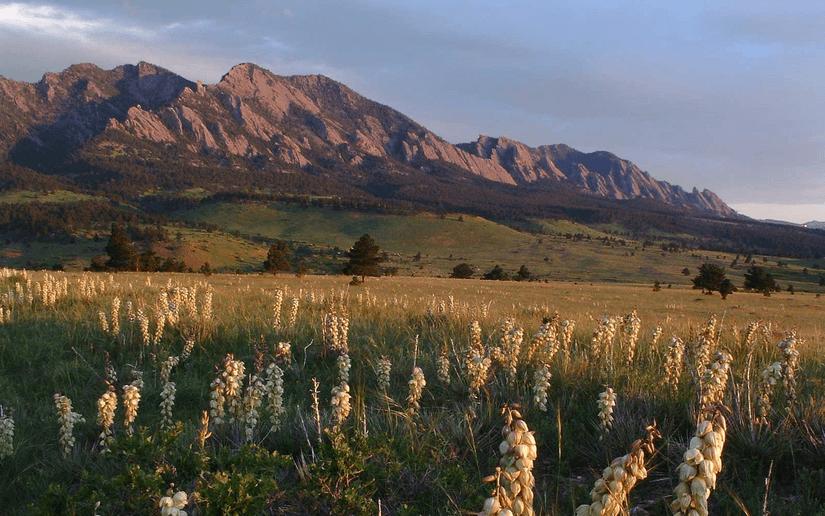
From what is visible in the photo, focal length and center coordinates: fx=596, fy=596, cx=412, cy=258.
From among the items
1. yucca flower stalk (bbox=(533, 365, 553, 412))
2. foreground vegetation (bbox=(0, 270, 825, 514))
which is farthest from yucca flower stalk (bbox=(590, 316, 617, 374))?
yucca flower stalk (bbox=(533, 365, 553, 412))

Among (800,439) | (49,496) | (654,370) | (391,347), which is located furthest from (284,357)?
(800,439)

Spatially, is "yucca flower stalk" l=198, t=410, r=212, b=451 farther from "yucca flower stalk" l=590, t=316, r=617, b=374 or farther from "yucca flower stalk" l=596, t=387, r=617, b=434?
"yucca flower stalk" l=590, t=316, r=617, b=374

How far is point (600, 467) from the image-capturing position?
187 inches

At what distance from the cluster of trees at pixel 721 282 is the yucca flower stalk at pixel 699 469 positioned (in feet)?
174

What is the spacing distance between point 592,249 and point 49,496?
458 feet

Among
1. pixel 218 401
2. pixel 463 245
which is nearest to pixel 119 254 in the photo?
pixel 218 401

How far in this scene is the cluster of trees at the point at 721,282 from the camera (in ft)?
165

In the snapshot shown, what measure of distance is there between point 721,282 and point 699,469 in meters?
→ 55.9

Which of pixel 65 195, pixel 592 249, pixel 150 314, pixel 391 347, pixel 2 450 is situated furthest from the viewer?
pixel 65 195

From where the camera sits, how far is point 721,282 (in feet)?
170

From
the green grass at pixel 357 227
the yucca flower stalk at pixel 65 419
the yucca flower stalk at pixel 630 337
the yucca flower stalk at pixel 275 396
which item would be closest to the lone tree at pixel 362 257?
the yucca flower stalk at pixel 630 337

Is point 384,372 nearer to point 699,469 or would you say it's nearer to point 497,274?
point 699,469

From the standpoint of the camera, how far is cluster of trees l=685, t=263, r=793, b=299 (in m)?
50.4

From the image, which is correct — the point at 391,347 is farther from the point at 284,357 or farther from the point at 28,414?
the point at 28,414
